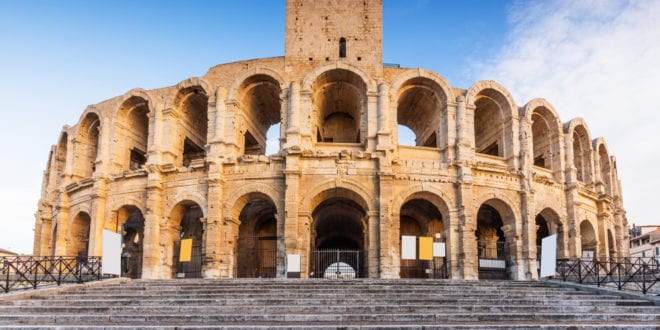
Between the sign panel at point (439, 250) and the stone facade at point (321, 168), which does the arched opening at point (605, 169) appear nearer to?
the stone facade at point (321, 168)

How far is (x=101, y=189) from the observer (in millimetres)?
22500

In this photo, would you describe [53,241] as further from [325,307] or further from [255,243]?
[325,307]

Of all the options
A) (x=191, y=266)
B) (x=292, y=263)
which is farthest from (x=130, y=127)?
(x=292, y=263)

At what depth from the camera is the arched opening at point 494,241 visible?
21438 millimetres

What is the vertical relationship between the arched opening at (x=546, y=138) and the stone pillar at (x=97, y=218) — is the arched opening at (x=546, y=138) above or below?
above

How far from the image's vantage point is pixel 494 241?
2497 cm

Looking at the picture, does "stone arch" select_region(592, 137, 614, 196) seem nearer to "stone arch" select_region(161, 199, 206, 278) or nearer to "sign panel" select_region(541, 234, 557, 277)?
"sign panel" select_region(541, 234, 557, 277)

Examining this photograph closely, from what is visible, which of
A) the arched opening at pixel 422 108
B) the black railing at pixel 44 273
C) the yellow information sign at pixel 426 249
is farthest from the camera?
the arched opening at pixel 422 108

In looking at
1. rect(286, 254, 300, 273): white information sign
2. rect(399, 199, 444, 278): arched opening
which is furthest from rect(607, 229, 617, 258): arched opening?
rect(286, 254, 300, 273): white information sign

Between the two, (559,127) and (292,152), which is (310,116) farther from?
(559,127)

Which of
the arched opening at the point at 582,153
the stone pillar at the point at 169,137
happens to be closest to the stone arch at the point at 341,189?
the stone pillar at the point at 169,137

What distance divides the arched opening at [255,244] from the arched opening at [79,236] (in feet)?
23.8

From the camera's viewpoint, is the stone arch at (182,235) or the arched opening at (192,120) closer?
the stone arch at (182,235)

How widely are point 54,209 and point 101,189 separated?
18.4ft
